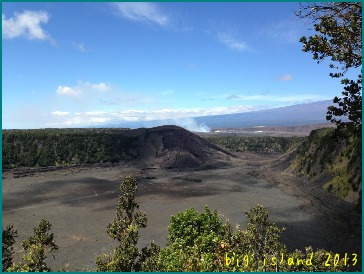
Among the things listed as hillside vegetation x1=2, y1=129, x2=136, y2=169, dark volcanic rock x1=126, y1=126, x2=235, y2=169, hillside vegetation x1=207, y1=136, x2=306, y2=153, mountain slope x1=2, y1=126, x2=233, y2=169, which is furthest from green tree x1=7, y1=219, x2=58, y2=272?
hillside vegetation x1=207, y1=136, x2=306, y2=153

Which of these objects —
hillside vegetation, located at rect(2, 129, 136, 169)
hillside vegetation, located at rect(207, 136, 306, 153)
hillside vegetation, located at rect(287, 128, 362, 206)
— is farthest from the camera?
hillside vegetation, located at rect(207, 136, 306, 153)

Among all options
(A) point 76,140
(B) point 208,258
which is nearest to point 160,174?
(A) point 76,140

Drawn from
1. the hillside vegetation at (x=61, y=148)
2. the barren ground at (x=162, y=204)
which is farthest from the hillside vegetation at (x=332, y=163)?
the hillside vegetation at (x=61, y=148)

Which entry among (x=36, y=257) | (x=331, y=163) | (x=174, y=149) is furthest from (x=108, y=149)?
(x=36, y=257)

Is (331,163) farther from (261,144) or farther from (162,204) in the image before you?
(261,144)

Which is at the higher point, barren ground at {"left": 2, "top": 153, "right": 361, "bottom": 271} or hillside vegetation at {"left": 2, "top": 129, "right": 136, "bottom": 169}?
hillside vegetation at {"left": 2, "top": 129, "right": 136, "bottom": 169}

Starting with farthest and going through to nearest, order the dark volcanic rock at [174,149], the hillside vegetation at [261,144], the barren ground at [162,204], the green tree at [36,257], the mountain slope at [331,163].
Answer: the hillside vegetation at [261,144] < the dark volcanic rock at [174,149] < the mountain slope at [331,163] < the barren ground at [162,204] < the green tree at [36,257]

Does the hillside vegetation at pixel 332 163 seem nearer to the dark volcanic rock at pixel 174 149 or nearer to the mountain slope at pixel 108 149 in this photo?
the dark volcanic rock at pixel 174 149

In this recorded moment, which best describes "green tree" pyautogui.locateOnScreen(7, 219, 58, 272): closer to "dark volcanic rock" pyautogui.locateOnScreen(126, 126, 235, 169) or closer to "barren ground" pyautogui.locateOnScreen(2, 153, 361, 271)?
"barren ground" pyautogui.locateOnScreen(2, 153, 361, 271)
